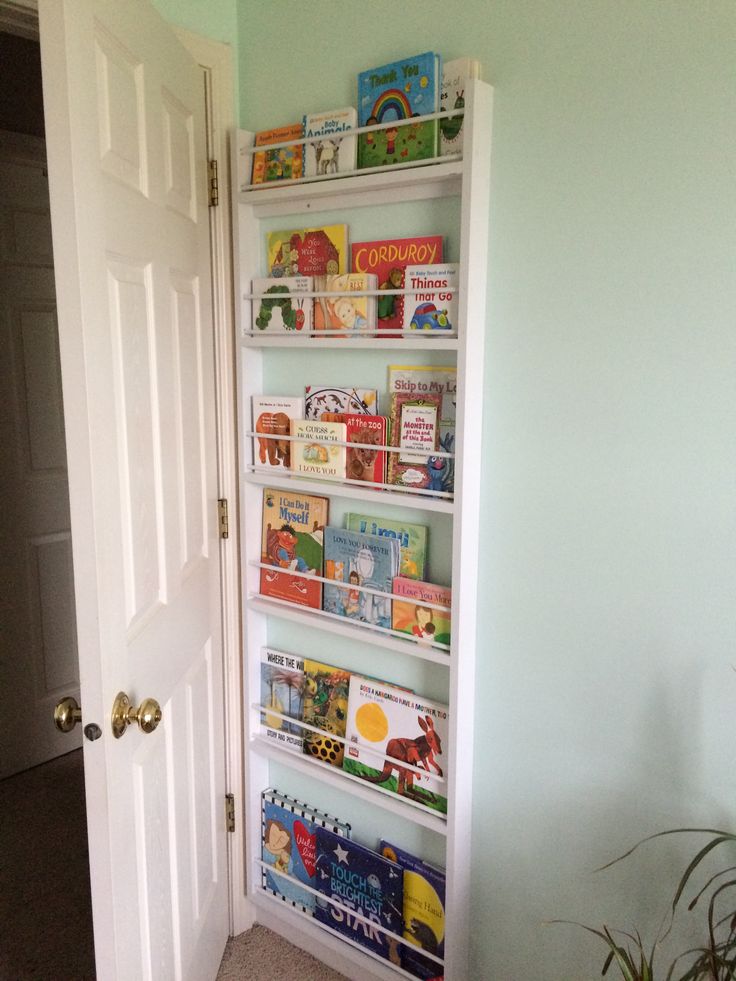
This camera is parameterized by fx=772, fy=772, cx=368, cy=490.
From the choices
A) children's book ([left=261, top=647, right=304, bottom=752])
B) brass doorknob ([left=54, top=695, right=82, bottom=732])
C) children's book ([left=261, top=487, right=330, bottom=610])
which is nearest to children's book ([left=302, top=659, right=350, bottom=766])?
children's book ([left=261, top=647, right=304, bottom=752])

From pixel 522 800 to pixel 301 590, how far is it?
2.04 ft

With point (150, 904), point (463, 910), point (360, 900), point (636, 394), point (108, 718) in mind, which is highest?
point (636, 394)

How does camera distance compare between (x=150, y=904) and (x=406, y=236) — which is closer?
(x=150, y=904)

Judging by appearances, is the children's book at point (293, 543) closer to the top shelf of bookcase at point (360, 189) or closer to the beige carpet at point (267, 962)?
the top shelf of bookcase at point (360, 189)

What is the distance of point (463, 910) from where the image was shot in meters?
1.53

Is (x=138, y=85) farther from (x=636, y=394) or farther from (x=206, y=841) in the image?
(x=206, y=841)

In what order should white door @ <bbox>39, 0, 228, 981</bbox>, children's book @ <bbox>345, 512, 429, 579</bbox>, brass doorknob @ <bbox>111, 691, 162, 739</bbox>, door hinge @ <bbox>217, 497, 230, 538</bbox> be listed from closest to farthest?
1. white door @ <bbox>39, 0, 228, 981</bbox>
2. brass doorknob @ <bbox>111, 691, 162, 739</bbox>
3. children's book @ <bbox>345, 512, 429, 579</bbox>
4. door hinge @ <bbox>217, 497, 230, 538</bbox>

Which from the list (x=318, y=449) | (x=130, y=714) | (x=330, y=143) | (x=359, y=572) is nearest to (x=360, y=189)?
(x=330, y=143)

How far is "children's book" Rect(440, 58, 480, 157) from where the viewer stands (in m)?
1.31

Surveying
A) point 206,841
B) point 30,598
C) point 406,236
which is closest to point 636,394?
point 406,236

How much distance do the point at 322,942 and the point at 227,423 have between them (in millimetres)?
1236

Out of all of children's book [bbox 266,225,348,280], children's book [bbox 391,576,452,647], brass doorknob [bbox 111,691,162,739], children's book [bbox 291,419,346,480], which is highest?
children's book [bbox 266,225,348,280]

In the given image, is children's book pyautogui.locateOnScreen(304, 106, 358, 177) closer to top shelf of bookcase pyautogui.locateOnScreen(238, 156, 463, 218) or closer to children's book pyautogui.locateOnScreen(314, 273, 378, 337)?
top shelf of bookcase pyautogui.locateOnScreen(238, 156, 463, 218)

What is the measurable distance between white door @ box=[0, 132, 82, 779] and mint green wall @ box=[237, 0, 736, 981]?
151 centimetres
